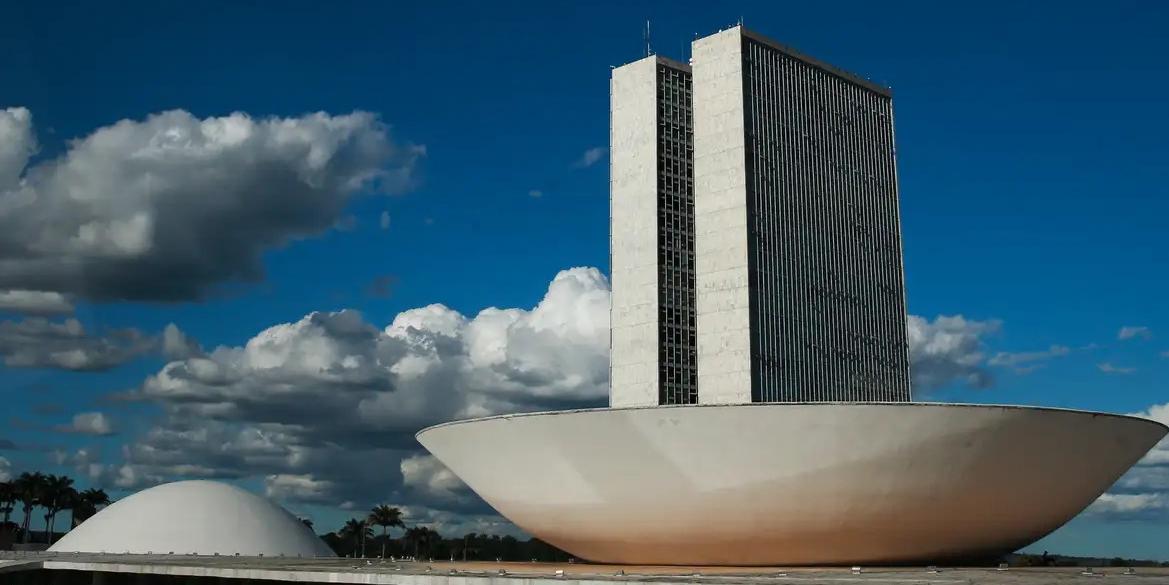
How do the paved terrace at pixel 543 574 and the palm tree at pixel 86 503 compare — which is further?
the palm tree at pixel 86 503

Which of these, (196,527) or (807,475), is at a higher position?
(807,475)

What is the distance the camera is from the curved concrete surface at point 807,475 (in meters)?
35.2

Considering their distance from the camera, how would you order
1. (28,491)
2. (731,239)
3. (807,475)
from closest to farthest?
(807,475)
(731,239)
(28,491)

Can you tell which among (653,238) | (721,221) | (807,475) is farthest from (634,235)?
(807,475)

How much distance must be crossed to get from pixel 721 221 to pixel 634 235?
662 centimetres

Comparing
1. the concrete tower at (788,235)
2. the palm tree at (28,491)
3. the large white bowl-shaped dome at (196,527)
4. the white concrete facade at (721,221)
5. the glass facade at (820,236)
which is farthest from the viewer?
the palm tree at (28,491)

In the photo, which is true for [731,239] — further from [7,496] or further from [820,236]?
[7,496]

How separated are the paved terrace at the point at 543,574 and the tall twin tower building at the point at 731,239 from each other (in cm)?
3943

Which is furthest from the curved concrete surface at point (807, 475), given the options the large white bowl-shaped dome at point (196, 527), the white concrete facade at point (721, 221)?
the white concrete facade at point (721, 221)

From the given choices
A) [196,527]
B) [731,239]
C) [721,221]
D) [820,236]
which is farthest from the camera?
[820,236]

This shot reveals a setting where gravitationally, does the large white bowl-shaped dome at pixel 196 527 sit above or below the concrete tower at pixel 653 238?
below

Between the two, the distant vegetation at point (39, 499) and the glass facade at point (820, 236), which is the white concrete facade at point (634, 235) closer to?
the glass facade at point (820, 236)

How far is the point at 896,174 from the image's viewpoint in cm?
9775

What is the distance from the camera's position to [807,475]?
35.3m
